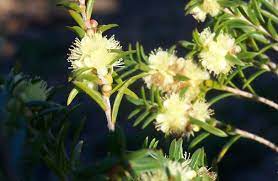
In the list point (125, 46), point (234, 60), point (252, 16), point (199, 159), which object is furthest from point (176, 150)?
point (125, 46)

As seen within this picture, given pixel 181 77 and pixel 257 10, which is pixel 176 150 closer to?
pixel 181 77

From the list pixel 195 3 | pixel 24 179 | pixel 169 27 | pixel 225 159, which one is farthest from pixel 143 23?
pixel 24 179

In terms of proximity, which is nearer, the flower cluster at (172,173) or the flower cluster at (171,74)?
the flower cluster at (172,173)

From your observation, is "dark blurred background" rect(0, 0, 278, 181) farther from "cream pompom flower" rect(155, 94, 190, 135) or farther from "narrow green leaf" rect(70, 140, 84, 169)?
"narrow green leaf" rect(70, 140, 84, 169)

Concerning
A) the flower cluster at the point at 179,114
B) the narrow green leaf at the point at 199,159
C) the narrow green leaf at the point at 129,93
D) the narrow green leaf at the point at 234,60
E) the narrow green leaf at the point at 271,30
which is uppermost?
the narrow green leaf at the point at 271,30

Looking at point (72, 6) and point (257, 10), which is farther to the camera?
point (257, 10)

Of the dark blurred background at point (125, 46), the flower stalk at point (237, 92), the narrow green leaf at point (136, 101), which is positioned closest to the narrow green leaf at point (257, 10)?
the flower stalk at point (237, 92)

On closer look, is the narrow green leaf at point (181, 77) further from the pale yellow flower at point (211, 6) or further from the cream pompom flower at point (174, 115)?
the pale yellow flower at point (211, 6)
